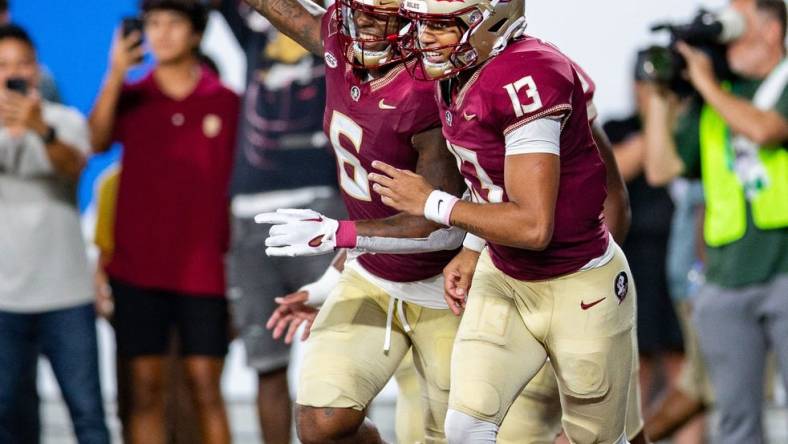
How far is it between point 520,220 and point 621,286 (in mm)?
458

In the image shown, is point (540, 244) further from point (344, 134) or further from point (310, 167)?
point (310, 167)

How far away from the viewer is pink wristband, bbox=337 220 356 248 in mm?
3635

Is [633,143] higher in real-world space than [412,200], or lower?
lower

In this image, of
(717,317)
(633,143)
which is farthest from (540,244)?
(633,143)

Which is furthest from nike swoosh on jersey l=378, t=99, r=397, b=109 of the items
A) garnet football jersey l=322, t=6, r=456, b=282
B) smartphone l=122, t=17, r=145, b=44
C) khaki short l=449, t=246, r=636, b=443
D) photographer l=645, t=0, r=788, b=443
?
smartphone l=122, t=17, r=145, b=44

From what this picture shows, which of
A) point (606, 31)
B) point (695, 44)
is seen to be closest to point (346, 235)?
point (695, 44)

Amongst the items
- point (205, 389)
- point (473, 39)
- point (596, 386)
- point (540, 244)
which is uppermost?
point (473, 39)

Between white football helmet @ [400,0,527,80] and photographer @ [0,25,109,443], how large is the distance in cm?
187

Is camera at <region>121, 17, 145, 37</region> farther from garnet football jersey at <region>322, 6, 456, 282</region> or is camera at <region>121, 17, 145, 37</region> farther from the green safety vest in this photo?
the green safety vest

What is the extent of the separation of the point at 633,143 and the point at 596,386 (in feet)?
8.48

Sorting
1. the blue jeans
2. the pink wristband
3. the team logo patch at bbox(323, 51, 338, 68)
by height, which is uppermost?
the team logo patch at bbox(323, 51, 338, 68)

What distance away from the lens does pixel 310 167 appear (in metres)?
5.30

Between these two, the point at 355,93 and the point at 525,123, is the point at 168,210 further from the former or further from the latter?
the point at 525,123

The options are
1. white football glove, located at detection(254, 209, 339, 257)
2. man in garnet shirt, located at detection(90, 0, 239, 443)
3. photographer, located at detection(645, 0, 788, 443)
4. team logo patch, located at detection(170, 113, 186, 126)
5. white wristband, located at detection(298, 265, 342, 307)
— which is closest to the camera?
white football glove, located at detection(254, 209, 339, 257)
